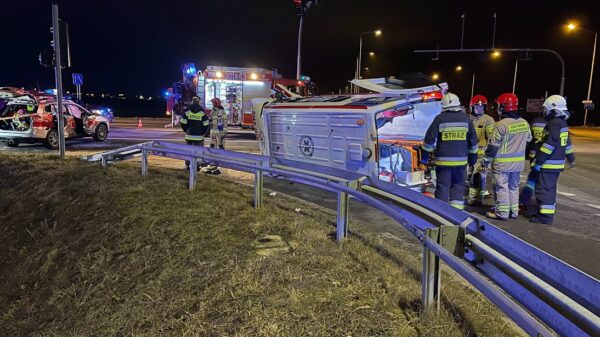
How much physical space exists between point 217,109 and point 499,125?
6437mm

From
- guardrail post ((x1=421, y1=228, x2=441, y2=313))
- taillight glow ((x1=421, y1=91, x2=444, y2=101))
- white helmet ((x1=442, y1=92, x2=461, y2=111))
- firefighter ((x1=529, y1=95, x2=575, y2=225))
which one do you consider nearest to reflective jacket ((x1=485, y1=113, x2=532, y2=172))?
firefighter ((x1=529, y1=95, x2=575, y2=225))

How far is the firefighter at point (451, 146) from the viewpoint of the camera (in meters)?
6.00

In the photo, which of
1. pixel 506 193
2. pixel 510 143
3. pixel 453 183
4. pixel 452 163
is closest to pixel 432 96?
pixel 510 143

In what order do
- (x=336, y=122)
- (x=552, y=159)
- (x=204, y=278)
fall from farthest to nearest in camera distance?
(x=336, y=122)
(x=552, y=159)
(x=204, y=278)

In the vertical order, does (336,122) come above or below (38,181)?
above

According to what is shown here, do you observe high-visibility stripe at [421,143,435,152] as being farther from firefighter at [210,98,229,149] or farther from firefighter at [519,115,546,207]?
firefighter at [210,98,229,149]

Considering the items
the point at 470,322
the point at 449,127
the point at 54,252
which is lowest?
the point at 54,252

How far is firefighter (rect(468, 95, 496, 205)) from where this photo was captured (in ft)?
25.7

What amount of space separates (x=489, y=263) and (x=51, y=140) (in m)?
13.9

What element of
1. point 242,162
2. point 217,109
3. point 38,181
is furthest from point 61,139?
point 242,162

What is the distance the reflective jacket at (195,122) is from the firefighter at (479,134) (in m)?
5.31

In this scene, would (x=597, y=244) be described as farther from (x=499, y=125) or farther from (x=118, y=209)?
(x=118, y=209)

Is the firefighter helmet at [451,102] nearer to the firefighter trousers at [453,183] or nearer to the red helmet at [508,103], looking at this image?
the firefighter trousers at [453,183]

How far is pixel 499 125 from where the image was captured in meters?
6.60
